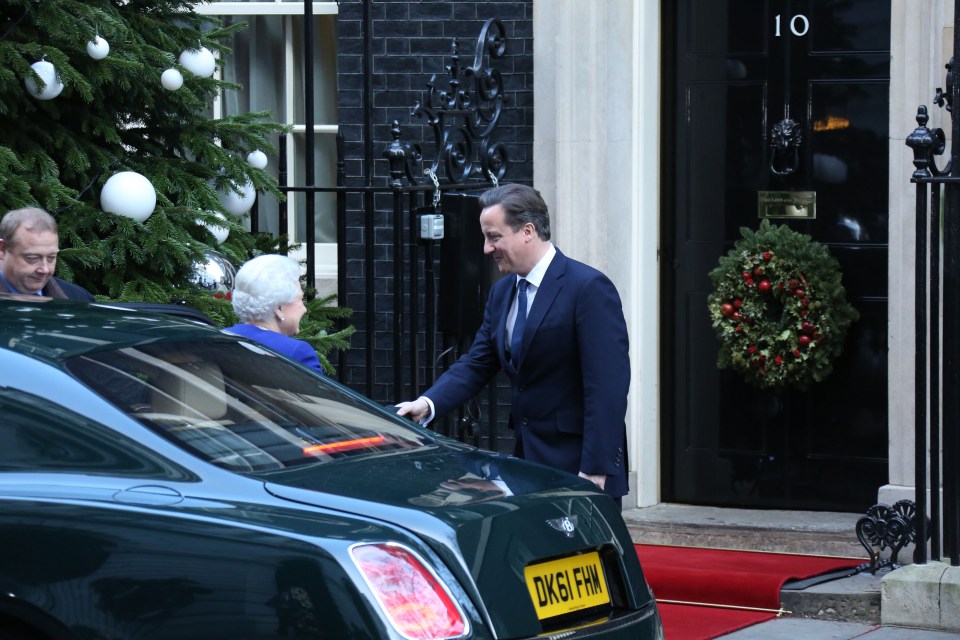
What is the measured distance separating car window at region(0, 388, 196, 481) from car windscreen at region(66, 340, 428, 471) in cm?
9

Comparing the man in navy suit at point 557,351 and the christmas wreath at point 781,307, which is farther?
the christmas wreath at point 781,307

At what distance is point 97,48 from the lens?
22.2ft

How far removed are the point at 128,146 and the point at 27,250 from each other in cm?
162

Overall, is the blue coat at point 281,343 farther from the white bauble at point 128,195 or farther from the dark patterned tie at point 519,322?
the white bauble at point 128,195

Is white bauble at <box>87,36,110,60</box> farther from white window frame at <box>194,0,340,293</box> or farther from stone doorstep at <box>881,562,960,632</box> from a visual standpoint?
stone doorstep at <box>881,562,960,632</box>

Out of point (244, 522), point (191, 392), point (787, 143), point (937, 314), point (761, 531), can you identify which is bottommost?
point (761, 531)

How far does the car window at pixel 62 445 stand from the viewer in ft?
12.8

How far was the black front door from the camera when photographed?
817 cm

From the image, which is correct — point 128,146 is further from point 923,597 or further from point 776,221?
point 923,597

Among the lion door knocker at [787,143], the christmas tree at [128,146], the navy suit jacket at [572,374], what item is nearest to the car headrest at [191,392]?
the navy suit jacket at [572,374]

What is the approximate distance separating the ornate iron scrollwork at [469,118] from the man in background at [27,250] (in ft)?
6.51

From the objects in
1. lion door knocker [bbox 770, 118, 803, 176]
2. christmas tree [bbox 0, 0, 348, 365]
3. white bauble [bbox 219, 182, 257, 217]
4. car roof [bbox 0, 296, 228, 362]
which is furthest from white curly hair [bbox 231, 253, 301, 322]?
lion door knocker [bbox 770, 118, 803, 176]

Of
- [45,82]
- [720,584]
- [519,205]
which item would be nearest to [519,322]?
[519,205]

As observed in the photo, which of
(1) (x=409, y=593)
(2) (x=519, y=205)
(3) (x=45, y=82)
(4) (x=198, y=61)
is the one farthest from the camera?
(4) (x=198, y=61)
